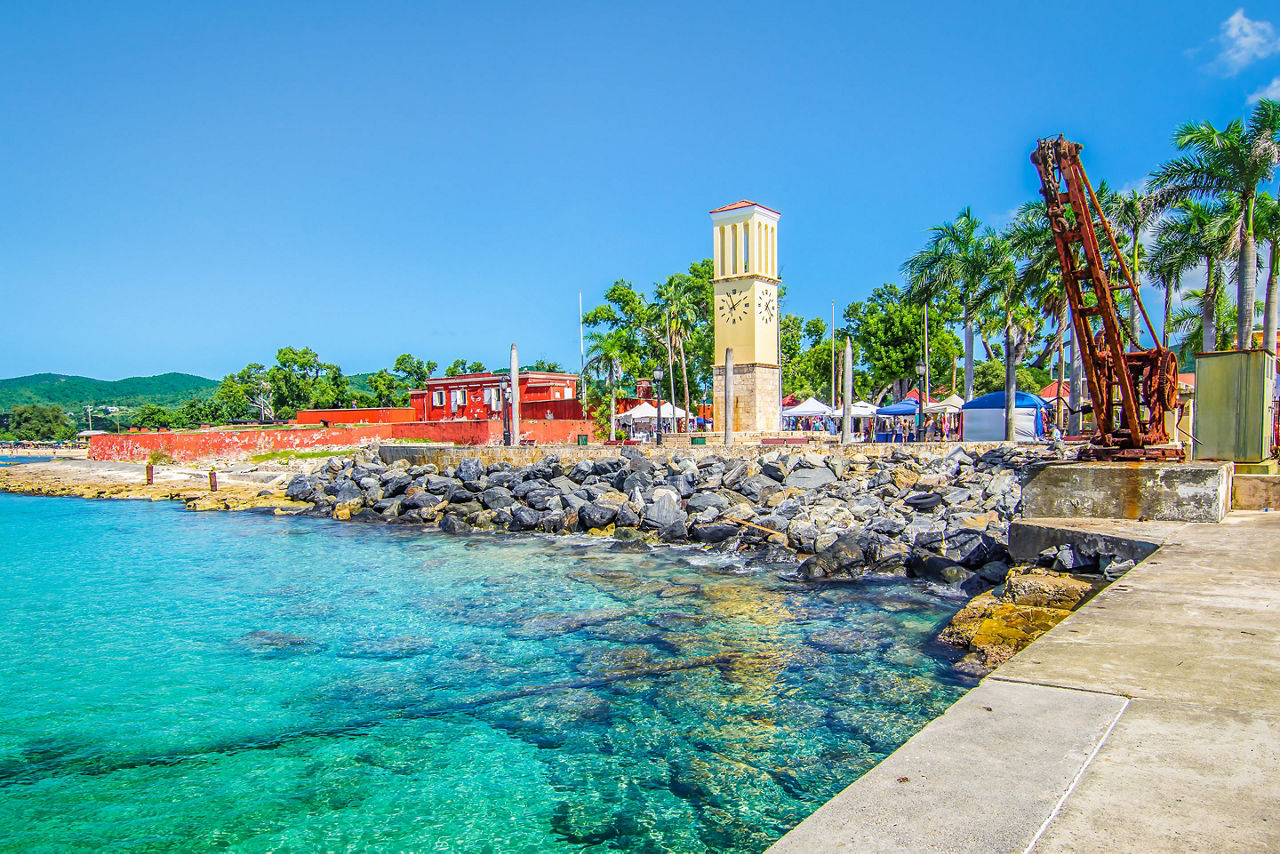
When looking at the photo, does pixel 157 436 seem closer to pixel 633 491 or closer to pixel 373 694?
pixel 633 491

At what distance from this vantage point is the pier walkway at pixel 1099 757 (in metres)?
2.62

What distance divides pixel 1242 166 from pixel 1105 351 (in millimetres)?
12918

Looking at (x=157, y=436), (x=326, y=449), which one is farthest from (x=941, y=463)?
(x=157, y=436)

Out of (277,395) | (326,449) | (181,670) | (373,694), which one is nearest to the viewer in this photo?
(373,694)

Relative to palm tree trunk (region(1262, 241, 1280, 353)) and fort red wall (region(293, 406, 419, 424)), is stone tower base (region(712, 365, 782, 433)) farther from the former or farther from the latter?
fort red wall (region(293, 406, 419, 424))

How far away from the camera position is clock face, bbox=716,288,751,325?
1217 inches

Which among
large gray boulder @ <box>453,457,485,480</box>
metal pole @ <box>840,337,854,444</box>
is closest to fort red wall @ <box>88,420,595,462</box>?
large gray boulder @ <box>453,457,485,480</box>

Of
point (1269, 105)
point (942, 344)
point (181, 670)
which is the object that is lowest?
point (181, 670)

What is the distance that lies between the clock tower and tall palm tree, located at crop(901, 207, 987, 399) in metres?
6.11

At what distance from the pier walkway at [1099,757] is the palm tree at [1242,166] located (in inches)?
752

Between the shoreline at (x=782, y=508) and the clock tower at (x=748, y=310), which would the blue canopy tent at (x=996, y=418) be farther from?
the shoreline at (x=782, y=508)

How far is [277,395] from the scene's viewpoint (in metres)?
64.9

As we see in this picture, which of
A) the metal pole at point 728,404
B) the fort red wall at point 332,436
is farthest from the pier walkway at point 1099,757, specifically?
the fort red wall at point 332,436

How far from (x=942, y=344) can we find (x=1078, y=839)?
43.5 metres
